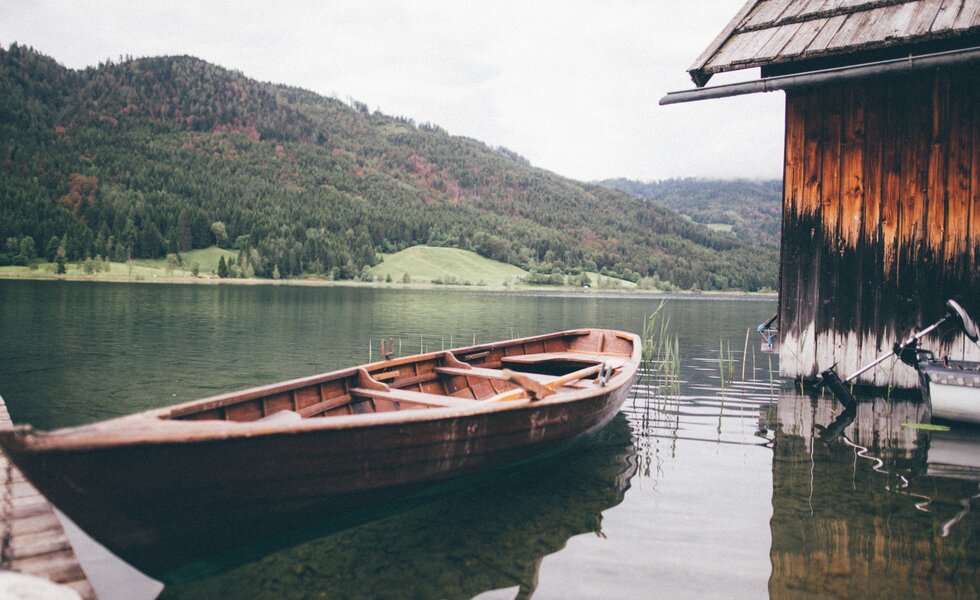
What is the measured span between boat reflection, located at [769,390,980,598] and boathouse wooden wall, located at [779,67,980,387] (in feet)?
4.17

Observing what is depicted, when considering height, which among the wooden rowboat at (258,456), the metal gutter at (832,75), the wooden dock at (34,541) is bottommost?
the wooden dock at (34,541)

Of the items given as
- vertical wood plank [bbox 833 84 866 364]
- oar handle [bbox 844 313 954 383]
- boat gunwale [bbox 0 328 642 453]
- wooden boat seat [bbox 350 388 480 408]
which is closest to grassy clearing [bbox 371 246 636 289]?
vertical wood plank [bbox 833 84 866 364]

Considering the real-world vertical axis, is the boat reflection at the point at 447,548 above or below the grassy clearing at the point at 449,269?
below

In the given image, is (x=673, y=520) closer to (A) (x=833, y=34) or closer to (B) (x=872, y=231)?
(B) (x=872, y=231)

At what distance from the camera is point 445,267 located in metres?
124

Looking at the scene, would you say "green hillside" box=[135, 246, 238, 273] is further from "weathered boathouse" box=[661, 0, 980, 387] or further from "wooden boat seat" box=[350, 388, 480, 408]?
"wooden boat seat" box=[350, 388, 480, 408]

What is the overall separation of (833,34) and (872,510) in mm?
6805

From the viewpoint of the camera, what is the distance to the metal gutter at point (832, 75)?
7.42m

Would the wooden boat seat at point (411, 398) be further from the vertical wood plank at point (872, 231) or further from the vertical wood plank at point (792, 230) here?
the vertical wood plank at point (872, 231)

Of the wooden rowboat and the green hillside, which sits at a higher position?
the green hillside

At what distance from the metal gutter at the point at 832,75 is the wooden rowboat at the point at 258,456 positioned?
17.0 ft

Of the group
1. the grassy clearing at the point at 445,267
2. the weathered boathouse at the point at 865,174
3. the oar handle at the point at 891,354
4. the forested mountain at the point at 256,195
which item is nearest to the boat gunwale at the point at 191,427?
the oar handle at the point at 891,354

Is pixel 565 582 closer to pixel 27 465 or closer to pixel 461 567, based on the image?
pixel 461 567

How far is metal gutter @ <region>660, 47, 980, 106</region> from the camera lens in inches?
292
